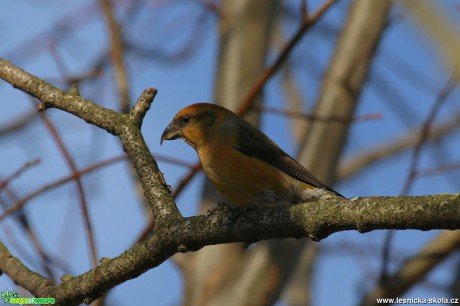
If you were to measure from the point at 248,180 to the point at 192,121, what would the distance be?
0.90 metres

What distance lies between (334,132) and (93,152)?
7.06ft

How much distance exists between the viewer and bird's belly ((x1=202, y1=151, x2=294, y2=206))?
4.39 meters

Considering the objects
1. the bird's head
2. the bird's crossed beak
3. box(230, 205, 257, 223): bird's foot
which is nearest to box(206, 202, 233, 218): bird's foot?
box(230, 205, 257, 223): bird's foot

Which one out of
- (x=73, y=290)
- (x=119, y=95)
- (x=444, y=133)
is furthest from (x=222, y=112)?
(x=444, y=133)

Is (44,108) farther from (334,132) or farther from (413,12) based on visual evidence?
(413,12)

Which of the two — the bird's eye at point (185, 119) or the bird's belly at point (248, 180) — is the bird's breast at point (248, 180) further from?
the bird's eye at point (185, 119)

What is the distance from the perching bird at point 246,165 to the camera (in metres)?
4.41

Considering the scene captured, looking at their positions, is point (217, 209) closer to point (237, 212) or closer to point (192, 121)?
point (237, 212)

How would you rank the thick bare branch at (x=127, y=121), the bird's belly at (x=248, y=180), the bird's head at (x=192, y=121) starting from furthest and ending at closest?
1. the bird's head at (x=192, y=121)
2. the bird's belly at (x=248, y=180)
3. the thick bare branch at (x=127, y=121)

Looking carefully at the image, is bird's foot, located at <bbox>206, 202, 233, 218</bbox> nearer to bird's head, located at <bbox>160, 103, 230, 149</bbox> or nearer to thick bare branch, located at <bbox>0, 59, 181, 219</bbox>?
thick bare branch, located at <bbox>0, 59, 181, 219</bbox>

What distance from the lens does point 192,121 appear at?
510 cm

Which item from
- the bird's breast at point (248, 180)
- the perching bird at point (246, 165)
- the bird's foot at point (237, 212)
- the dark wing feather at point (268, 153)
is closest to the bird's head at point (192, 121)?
the perching bird at point (246, 165)

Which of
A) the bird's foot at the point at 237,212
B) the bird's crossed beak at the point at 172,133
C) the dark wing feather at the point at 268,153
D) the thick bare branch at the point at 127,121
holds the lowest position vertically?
the bird's foot at the point at 237,212

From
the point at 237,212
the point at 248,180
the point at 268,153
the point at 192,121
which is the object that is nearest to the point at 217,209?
the point at 237,212
